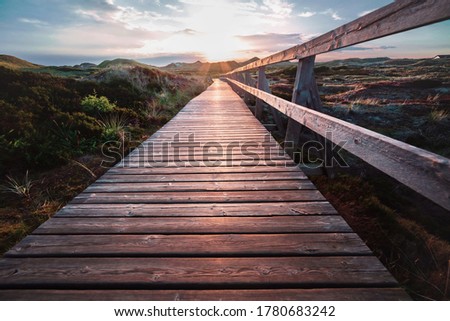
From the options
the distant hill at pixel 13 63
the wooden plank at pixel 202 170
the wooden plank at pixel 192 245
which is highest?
the distant hill at pixel 13 63

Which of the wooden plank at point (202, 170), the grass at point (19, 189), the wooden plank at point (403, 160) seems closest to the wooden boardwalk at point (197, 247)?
the wooden plank at point (202, 170)

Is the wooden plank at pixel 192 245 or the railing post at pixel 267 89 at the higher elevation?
the railing post at pixel 267 89

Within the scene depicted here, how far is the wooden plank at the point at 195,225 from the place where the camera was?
1865 mm

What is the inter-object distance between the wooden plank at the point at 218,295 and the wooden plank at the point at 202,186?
1.24 meters

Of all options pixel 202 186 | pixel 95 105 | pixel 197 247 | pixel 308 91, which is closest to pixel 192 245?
pixel 197 247

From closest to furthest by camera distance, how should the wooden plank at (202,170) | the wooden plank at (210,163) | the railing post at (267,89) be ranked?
1. the wooden plank at (202,170)
2. the wooden plank at (210,163)
3. the railing post at (267,89)

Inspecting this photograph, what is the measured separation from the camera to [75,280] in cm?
144

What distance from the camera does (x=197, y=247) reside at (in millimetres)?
1692

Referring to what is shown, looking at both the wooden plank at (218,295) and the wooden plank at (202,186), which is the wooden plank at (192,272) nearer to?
the wooden plank at (218,295)

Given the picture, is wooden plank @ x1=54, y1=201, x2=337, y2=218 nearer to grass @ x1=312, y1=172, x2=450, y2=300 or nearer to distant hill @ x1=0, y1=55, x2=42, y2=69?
grass @ x1=312, y1=172, x2=450, y2=300
